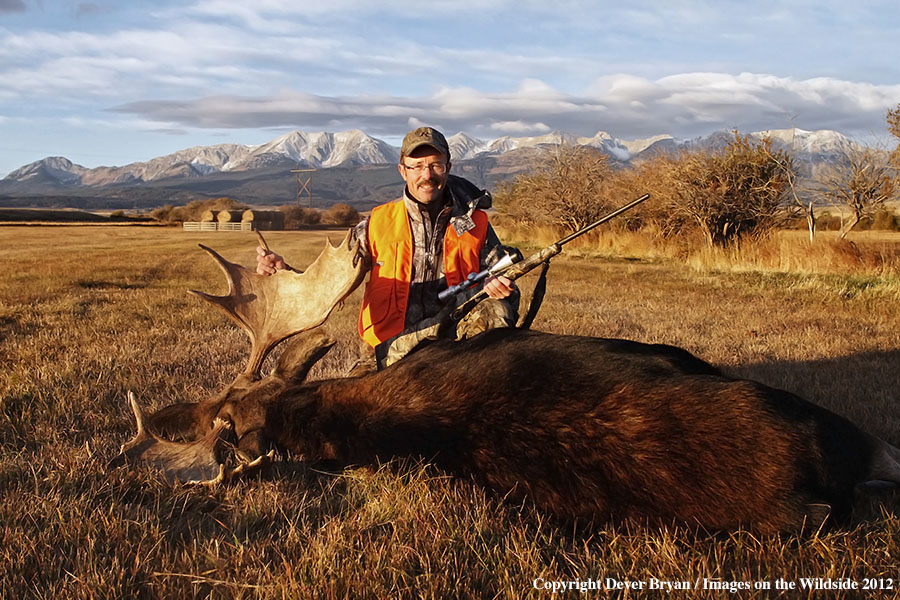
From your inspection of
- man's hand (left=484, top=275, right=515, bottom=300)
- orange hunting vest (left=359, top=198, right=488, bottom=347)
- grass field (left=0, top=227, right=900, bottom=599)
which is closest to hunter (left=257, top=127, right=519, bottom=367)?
orange hunting vest (left=359, top=198, right=488, bottom=347)

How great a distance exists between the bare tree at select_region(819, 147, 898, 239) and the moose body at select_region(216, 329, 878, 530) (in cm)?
1525

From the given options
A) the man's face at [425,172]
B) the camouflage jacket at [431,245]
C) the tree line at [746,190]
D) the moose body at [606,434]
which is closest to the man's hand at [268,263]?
the camouflage jacket at [431,245]

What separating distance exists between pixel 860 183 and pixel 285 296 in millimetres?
16189

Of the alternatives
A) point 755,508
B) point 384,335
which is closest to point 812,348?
point 384,335

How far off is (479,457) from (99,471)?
183 centimetres

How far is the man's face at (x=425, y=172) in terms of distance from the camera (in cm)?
475

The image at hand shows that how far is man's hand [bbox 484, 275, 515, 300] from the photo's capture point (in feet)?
14.6

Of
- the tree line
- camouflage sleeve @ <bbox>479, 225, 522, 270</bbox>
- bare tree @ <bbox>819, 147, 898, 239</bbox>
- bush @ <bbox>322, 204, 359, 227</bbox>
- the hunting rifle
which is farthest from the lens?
bush @ <bbox>322, 204, 359, 227</bbox>

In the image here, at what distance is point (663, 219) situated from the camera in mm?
22125

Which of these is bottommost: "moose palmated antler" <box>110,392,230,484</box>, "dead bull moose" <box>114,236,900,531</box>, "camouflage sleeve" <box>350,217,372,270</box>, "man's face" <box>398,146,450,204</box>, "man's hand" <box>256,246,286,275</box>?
"moose palmated antler" <box>110,392,230,484</box>

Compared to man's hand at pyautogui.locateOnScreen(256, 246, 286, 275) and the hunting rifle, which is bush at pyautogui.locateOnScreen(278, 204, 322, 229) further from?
man's hand at pyautogui.locateOnScreen(256, 246, 286, 275)

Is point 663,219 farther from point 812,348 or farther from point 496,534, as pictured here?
point 496,534

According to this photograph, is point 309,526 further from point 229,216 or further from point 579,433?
point 229,216

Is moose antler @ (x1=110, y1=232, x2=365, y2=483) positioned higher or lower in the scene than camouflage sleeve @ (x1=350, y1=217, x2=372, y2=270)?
lower
